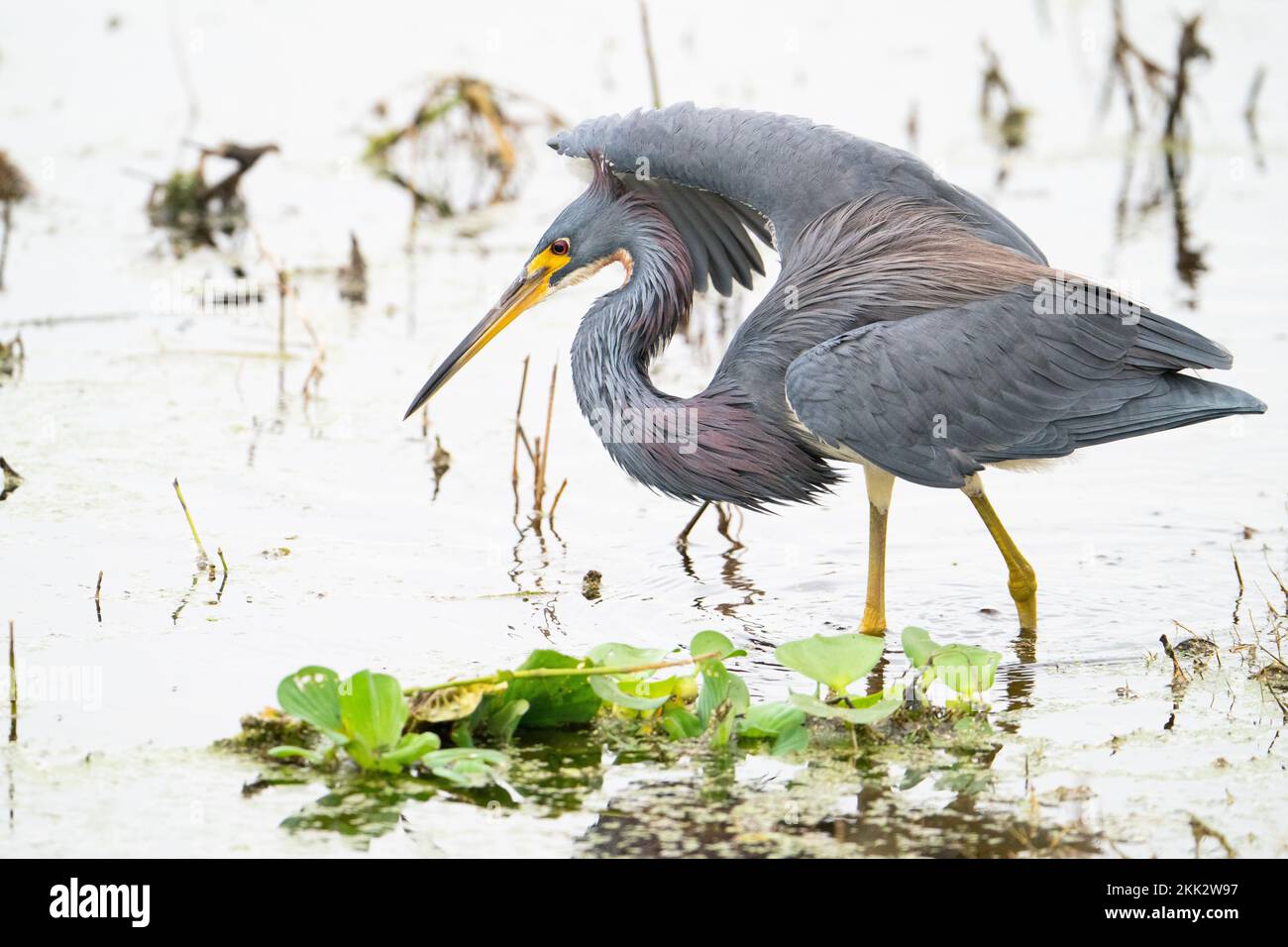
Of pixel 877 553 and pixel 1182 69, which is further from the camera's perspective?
pixel 1182 69

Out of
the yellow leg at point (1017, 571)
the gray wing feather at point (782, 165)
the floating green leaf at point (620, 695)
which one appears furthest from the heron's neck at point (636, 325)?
the floating green leaf at point (620, 695)

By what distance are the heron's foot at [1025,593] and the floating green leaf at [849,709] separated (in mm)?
1348

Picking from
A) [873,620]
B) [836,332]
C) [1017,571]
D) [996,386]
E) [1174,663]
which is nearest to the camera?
[1174,663]

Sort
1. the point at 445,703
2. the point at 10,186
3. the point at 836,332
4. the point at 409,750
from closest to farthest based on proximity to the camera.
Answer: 1. the point at 409,750
2. the point at 445,703
3. the point at 836,332
4. the point at 10,186

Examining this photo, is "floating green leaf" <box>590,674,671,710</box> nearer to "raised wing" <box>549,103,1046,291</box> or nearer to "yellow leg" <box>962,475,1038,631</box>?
"yellow leg" <box>962,475,1038,631</box>

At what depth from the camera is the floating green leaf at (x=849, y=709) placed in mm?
4945

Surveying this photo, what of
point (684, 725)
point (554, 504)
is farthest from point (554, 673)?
point (554, 504)

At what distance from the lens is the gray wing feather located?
6598 millimetres

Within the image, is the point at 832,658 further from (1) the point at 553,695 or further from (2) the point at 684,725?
(1) the point at 553,695

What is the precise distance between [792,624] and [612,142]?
1896 mm

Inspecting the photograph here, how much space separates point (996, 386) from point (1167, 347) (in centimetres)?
57

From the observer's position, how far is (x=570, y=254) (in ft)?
22.4

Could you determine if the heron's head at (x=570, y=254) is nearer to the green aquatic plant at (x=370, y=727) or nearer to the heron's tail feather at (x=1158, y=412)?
the heron's tail feather at (x=1158, y=412)
